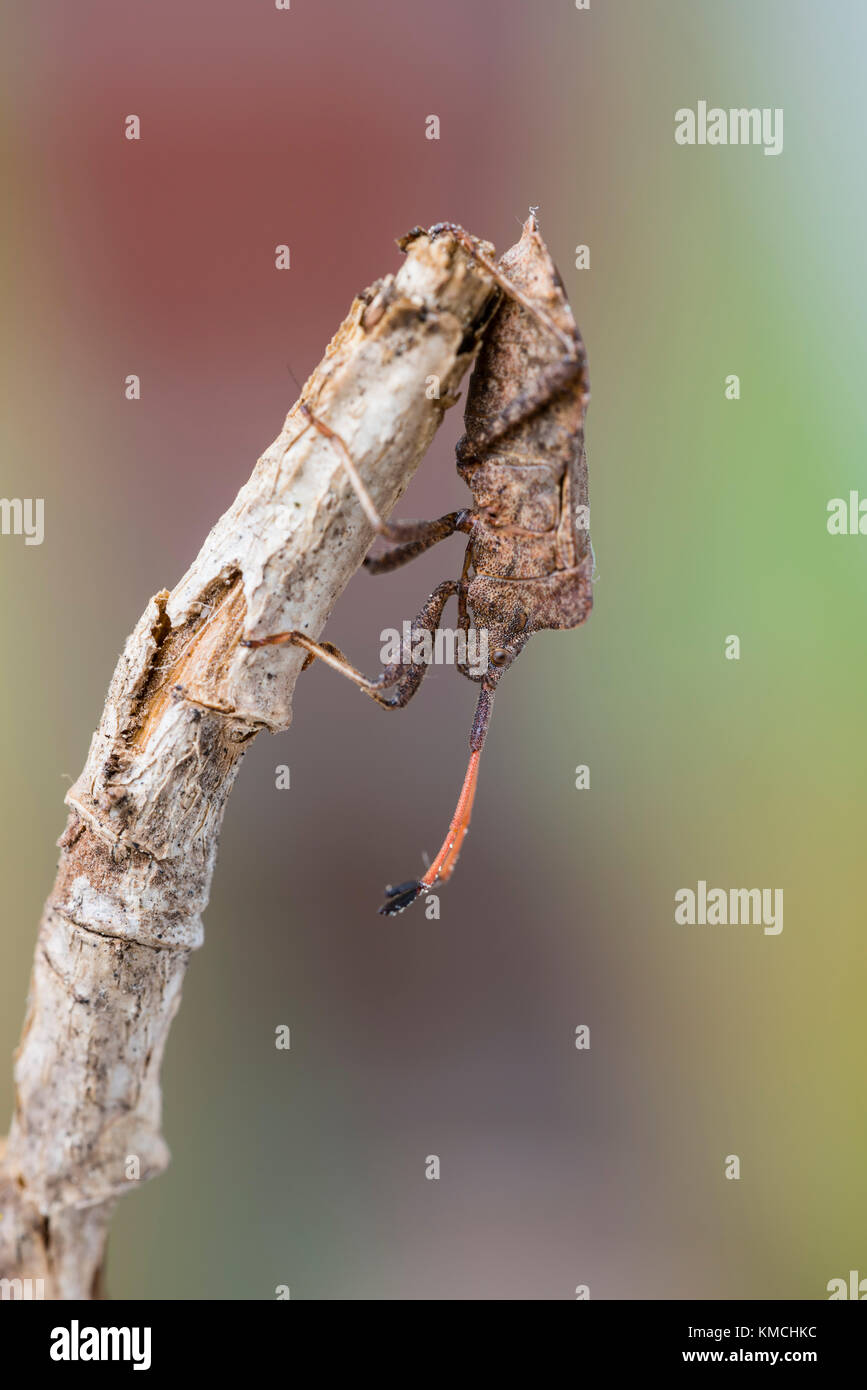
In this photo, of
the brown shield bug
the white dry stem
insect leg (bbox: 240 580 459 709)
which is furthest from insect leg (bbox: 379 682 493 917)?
the white dry stem

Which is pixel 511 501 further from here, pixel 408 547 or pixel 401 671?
pixel 401 671

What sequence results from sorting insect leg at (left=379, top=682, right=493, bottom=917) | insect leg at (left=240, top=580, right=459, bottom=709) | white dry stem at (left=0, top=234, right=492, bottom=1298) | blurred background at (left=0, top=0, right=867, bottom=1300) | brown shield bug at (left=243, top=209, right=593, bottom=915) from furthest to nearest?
blurred background at (left=0, top=0, right=867, bottom=1300), insect leg at (left=379, top=682, right=493, bottom=917), insect leg at (left=240, top=580, right=459, bottom=709), brown shield bug at (left=243, top=209, right=593, bottom=915), white dry stem at (left=0, top=234, right=492, bottom=1298)

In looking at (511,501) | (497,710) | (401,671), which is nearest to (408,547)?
(511,501)

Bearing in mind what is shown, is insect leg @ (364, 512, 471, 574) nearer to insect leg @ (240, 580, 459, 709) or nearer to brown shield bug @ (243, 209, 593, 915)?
brown shield bug @ (243, 209, 593, 915)

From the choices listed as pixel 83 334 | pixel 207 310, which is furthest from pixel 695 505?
pixel 83 334

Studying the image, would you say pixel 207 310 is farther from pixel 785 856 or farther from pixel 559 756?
pixel 785 856

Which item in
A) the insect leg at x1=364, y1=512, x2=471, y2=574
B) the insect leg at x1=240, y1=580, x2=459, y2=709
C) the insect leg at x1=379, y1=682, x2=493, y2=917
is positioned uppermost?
the insect leg at x1=364, y1=512, x2=471, y2=574
